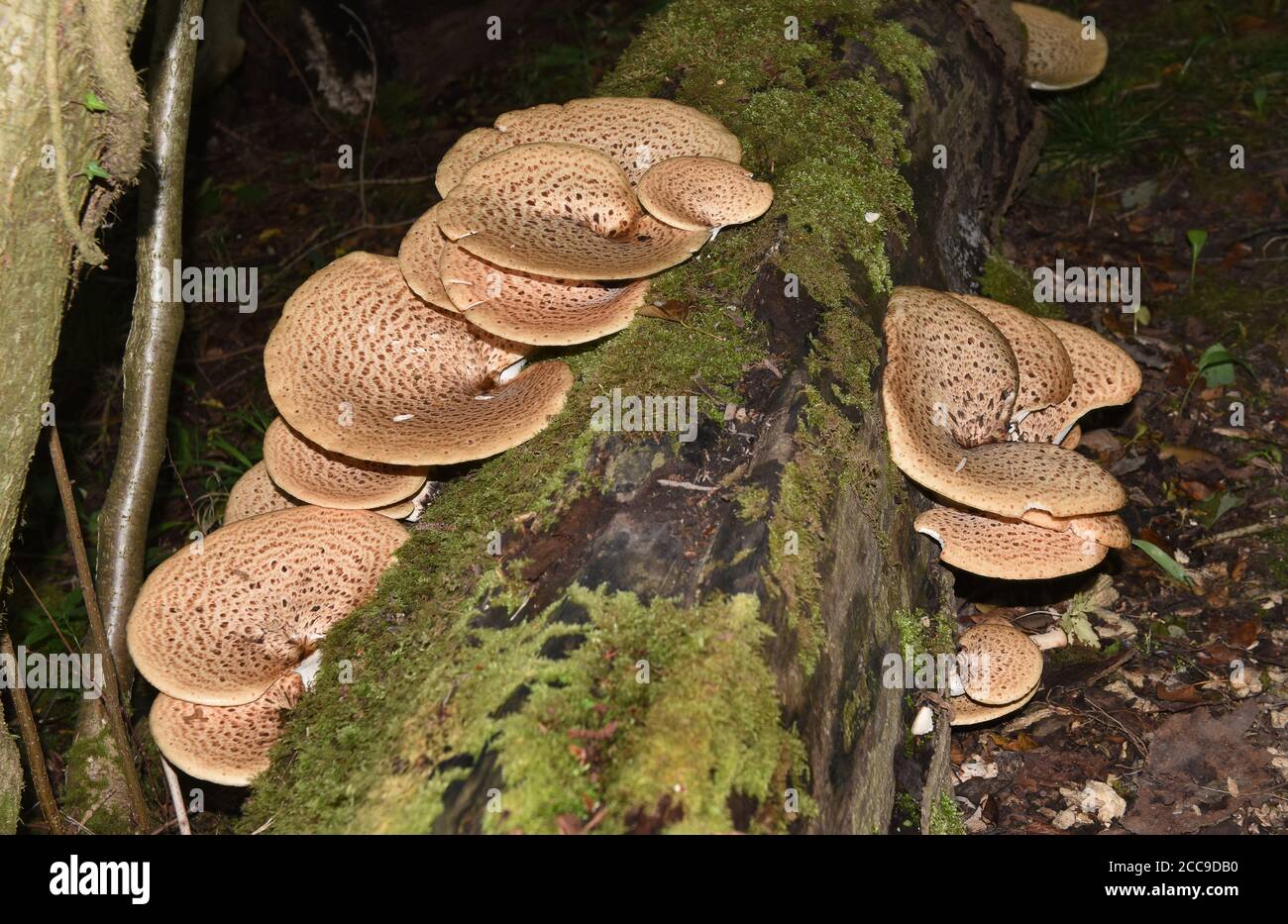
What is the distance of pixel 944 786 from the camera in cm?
445

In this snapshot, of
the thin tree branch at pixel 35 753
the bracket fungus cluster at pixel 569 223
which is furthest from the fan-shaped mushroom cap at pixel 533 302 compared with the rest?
the thin tree branch at pixel 35 753

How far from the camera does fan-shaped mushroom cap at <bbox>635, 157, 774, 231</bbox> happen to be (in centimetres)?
431

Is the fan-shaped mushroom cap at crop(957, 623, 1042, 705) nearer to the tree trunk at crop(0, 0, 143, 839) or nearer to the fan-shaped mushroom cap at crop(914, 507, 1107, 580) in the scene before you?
the fan-shaped mushroom cap at crop(914, 507, 1107, 580)

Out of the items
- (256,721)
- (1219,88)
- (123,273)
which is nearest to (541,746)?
(256,721)

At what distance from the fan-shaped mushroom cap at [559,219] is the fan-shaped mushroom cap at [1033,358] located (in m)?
1.55

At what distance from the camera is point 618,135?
4.74 m

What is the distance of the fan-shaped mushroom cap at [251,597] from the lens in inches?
157

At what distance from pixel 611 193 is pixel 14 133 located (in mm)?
2238

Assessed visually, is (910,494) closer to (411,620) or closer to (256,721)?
(411,620)

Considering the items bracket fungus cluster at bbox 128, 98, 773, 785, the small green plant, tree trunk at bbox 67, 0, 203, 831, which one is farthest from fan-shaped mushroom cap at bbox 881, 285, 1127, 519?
the small green plant

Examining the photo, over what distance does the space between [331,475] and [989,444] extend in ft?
9.54

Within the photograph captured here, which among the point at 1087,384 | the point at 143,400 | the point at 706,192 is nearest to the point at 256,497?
the point at 143,400

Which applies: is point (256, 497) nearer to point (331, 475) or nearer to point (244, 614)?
point (331, 475)
